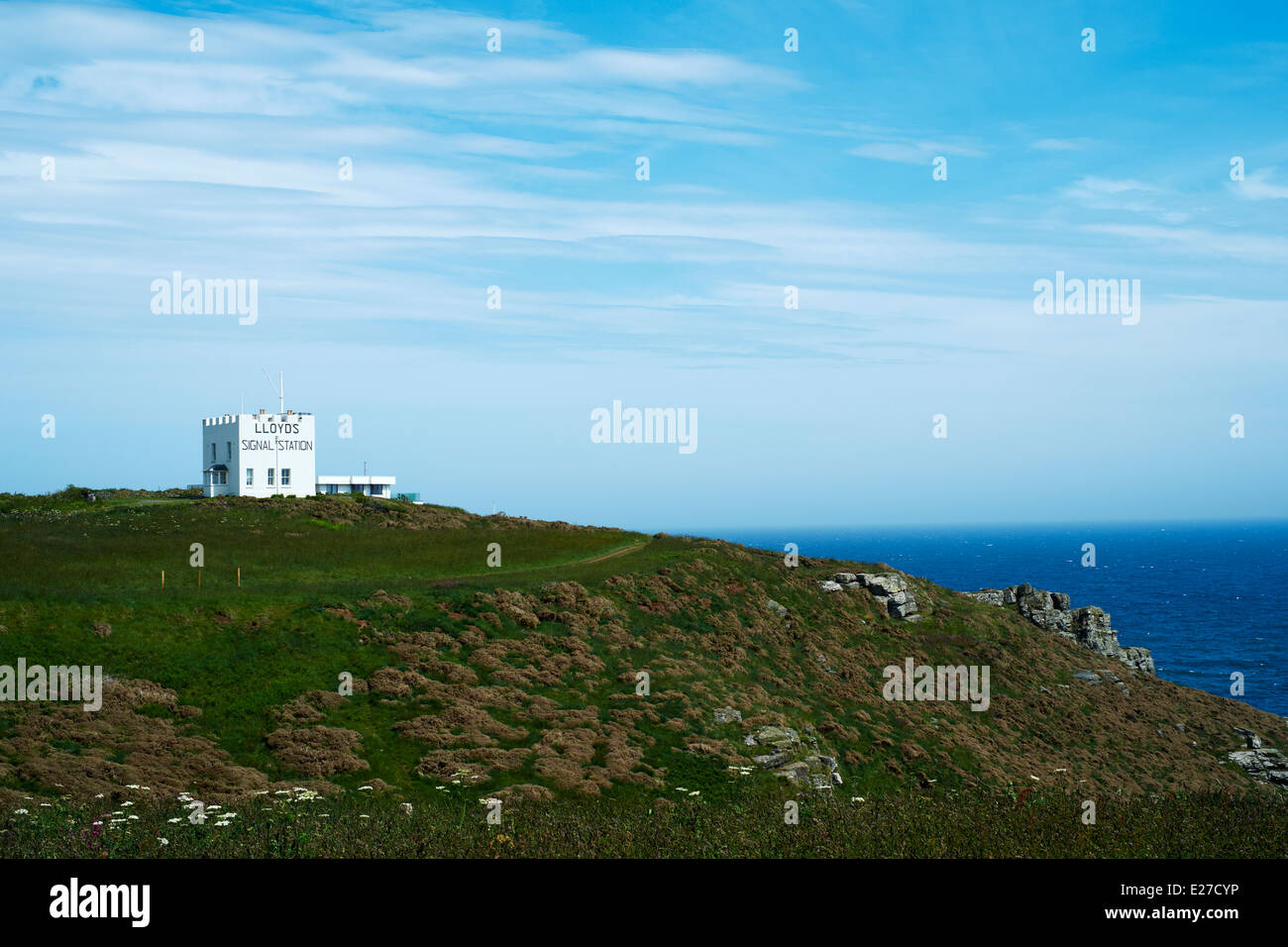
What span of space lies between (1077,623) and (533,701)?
49.3m

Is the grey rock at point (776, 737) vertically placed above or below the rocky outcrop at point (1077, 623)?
above

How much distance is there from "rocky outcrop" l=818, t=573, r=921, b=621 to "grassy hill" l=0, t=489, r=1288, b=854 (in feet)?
3.62

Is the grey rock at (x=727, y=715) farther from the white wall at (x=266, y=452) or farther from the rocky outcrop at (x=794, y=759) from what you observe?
the white wall at (x=266, y=452)

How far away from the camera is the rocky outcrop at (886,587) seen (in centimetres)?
6019

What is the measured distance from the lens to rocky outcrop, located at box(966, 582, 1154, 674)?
68438mm

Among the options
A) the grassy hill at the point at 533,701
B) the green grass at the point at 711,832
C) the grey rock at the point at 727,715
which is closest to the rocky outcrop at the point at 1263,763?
the grassy hill at the point at 533,701

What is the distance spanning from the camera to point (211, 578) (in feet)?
152

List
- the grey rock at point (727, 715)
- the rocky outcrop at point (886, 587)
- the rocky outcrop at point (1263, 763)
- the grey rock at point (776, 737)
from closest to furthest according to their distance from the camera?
the grey rock at point (776, 737), the grey rock at point (727, 715), the rocky outcrop at point (1263, 763), the rocky outcrop at point (886, 587)

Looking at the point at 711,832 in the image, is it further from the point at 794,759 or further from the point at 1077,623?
the point at 1077,623

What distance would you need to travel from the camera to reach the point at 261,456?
288 feet

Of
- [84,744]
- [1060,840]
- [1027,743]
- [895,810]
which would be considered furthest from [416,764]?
[1027,743]

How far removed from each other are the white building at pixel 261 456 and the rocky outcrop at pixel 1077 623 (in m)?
60.7
